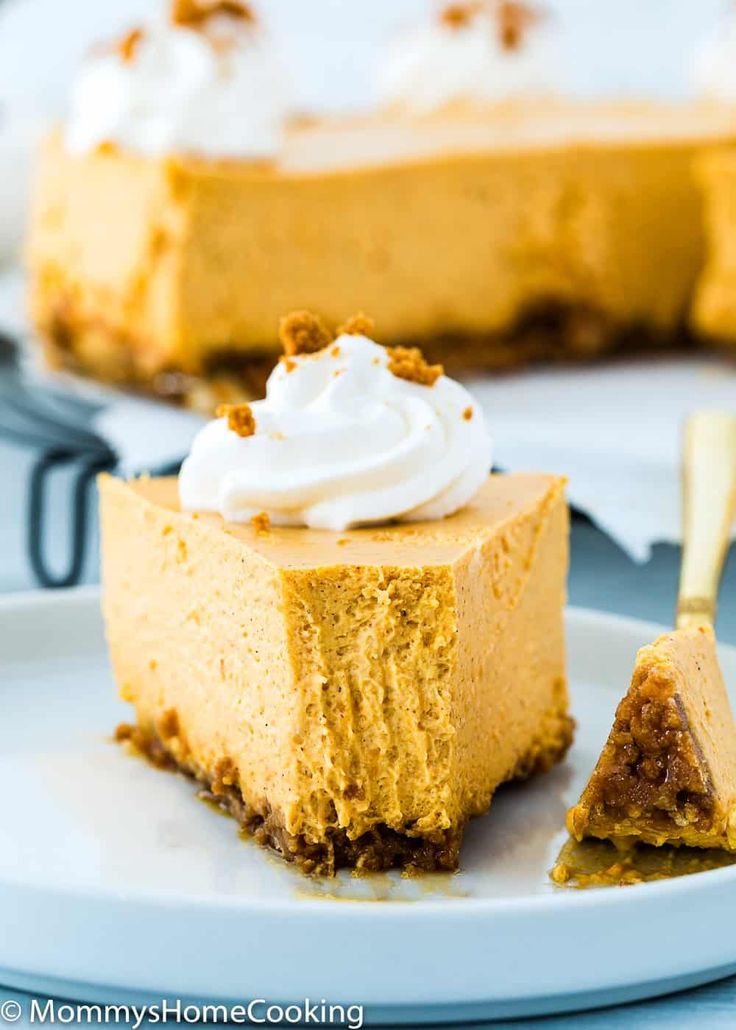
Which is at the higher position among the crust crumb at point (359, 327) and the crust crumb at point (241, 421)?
the crust crumb at point (359, 327)

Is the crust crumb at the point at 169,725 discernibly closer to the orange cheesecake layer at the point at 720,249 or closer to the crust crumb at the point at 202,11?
the crust crumb at the point at 202,11

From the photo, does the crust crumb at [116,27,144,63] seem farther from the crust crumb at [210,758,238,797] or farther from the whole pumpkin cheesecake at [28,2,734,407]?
the crust crumb at [210,758,238,797]

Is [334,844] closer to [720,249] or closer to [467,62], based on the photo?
[720,249]

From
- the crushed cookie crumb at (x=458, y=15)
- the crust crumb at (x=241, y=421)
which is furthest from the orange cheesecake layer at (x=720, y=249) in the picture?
the crust crumb at (x=241, y=421)

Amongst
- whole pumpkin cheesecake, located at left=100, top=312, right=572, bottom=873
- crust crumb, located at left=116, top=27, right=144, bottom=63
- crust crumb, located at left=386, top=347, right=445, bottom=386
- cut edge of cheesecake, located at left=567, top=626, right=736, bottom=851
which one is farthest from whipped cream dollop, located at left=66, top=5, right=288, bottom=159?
cut edge of cheesecake, located at left=567, top=626, right=736, bottom=851

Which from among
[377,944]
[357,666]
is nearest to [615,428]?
[357,666]
